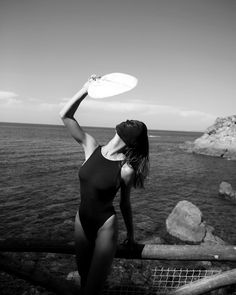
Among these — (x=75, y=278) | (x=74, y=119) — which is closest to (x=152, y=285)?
(x=75, y=278)

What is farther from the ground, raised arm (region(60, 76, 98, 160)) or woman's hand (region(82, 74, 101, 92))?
woman's hand (region(82, 74, 101, 92))

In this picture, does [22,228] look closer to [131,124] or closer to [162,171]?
[131,124]

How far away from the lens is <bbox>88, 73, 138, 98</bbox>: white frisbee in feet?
9.20

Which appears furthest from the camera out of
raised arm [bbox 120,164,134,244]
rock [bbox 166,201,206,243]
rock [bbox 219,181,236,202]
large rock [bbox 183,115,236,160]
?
large rock [bbox 183,115,236,160]

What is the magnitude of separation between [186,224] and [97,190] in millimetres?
11910

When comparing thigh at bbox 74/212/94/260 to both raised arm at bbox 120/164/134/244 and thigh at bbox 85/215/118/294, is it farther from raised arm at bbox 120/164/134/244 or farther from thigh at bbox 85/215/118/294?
raised arm at bbox 120/164/134/244

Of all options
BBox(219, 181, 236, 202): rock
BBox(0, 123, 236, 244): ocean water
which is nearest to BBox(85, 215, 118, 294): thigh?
BBox(0, 123, 236, 244): ocean water

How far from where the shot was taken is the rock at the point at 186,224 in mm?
12930

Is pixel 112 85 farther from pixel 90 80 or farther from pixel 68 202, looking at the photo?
pixel 68 202

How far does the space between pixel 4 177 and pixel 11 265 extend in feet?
81.2

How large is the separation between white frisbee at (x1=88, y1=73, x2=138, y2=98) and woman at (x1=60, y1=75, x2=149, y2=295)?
0.15 meters

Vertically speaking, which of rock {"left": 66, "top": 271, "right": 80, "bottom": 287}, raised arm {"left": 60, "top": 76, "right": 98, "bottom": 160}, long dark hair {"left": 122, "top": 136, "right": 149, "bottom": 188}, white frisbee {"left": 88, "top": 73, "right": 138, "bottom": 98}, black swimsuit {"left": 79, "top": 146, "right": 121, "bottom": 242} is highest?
white frisbee {"left": 88, "top": 73, "right": 138, "bottom": 98}

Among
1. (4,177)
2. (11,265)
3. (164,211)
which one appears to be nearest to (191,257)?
(11,265)

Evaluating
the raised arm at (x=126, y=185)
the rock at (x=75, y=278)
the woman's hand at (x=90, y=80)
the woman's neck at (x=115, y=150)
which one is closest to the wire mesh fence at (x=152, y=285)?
the rock at (x=75, y=278)
